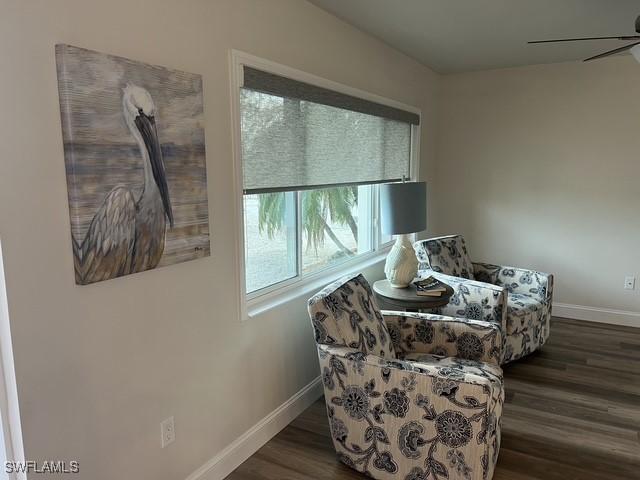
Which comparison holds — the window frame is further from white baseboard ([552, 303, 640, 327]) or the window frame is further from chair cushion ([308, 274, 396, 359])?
white baseboard ([552, 303, 640, 327])

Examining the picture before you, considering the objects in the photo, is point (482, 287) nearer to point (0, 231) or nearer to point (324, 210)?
point (324, 210)

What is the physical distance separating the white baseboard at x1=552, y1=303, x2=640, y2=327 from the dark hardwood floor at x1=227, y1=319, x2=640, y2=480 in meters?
0.65

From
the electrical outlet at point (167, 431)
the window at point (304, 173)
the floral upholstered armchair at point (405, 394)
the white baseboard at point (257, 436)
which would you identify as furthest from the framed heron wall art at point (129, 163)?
the white baseboard at point (257, 436)

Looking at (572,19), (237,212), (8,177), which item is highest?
(572,19)

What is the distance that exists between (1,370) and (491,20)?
3140mm

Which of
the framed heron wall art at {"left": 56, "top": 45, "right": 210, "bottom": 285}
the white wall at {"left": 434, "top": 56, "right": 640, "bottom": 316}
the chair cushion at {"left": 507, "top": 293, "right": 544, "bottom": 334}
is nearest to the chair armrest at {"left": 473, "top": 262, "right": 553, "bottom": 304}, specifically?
the chair cushion at {"left": 507, "top": 293, "right": 544, "bottom": 334}

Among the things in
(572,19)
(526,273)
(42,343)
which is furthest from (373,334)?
(572,19)

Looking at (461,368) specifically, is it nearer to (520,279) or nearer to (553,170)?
(520,279)

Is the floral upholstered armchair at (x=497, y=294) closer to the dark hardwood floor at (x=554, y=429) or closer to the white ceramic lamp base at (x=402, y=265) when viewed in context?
the dark hardwood floor at (x=554, y=429)

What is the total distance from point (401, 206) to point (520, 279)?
1.53 meters

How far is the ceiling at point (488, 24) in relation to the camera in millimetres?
2715

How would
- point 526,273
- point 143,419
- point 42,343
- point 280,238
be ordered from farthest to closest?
point 526,273 → point 280,238 → point 143,419 → point 42,343

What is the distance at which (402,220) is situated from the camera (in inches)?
116

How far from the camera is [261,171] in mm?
2416
